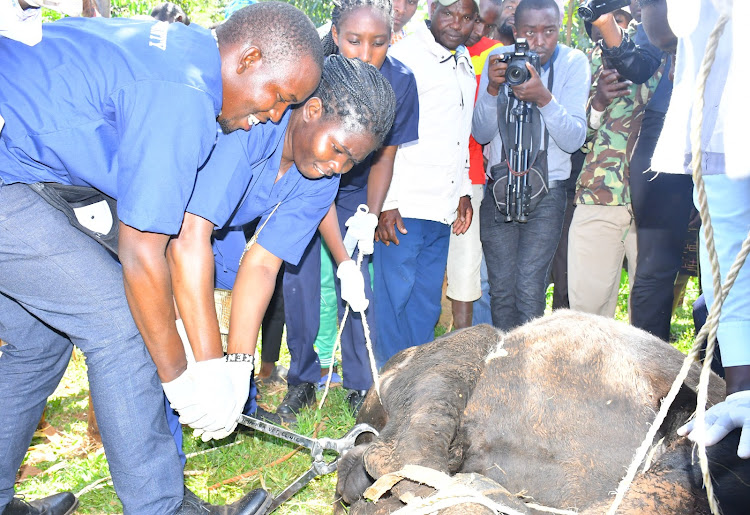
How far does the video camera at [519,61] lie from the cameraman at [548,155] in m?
0.07

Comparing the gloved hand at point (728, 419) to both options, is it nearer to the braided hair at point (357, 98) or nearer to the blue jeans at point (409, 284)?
the braided hair at point (357, 98)

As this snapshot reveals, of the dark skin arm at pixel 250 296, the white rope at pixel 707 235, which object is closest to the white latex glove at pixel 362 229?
the dark skin arm at pixel 250 296

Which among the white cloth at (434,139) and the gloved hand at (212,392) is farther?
the white cloth at (434,139)

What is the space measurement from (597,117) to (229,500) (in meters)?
3.07

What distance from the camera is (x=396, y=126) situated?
145 inches

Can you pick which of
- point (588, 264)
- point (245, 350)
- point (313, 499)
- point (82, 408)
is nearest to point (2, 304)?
point (245, 350)

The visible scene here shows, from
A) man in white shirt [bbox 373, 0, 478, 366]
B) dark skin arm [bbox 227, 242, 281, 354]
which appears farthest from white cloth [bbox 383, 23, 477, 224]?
dark skin arm [bbox 227, 242, 281, 354]

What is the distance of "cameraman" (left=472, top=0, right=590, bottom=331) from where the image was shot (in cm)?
387

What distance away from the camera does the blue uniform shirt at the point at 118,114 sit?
5.82ft

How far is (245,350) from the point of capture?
2.60 m

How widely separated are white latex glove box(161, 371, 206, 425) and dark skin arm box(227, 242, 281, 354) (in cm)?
45

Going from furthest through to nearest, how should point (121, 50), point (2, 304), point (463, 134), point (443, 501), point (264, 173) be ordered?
point (463, 134)
point (264, 173)
point (2, 304)
point (121, 50)
point (443, 501)

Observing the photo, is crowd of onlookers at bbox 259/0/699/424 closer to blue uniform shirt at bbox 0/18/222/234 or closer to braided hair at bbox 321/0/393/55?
braided hair at bbox 321/0/393/55

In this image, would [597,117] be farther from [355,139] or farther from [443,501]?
[443,501]
